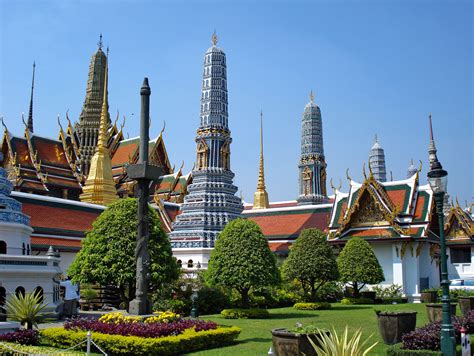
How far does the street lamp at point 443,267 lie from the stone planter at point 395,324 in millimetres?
2849

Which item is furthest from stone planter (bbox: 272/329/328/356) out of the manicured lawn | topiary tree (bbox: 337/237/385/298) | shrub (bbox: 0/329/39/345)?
topiary tree (bbox: 337/237/385/298)

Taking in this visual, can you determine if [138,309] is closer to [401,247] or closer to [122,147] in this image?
[401,247]

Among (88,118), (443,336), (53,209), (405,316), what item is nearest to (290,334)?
(443,336)

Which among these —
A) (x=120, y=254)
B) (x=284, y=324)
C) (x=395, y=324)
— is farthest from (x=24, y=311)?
(x=395, y=324)

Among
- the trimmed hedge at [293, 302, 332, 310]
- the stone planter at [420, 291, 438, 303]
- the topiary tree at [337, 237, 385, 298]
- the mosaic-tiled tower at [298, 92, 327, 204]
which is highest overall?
the mosaic-tiled tower at [298, 92, 327, 204]

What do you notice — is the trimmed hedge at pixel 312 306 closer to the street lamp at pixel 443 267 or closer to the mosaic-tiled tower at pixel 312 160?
the street lamp at pixel 443 267

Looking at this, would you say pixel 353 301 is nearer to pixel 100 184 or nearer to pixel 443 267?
pixel 443 267

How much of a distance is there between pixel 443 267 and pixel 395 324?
3079 mm

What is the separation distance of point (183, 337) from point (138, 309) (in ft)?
5.99

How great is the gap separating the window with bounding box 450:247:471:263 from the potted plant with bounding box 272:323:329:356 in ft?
101

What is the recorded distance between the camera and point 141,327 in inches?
482

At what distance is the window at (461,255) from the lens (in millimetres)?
37844

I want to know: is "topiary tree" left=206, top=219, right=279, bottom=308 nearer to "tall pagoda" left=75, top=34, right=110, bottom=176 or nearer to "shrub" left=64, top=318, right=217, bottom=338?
"shrub" left=64, top=318, right=217, bottom=338

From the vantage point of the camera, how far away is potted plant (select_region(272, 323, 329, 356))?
32.5 feet
